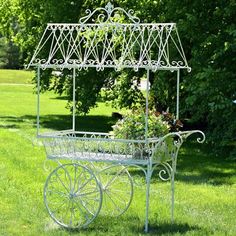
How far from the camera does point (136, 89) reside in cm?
1667

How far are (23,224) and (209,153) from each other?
23.6 ft

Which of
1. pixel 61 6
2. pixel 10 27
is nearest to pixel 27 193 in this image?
pixel 61 6

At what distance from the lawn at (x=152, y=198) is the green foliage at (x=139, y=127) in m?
0.95

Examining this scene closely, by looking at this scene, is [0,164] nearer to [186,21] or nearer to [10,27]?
[186,21]

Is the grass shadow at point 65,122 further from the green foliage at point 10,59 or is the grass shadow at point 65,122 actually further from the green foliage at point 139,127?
the green foliage at point 10,59

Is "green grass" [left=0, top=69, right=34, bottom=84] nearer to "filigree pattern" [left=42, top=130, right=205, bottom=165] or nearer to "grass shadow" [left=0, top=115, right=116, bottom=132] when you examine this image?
"grass shadow" [left=0, top=115, right=116, bottom=132]

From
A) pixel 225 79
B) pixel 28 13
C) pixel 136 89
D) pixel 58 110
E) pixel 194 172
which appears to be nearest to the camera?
pixel 194 172

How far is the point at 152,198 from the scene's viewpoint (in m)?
8.12

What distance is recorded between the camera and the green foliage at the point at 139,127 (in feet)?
21.8

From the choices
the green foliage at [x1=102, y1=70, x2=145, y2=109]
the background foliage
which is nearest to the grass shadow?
the green foliage at [x1=102, y1=70, x2=145, y2=109]

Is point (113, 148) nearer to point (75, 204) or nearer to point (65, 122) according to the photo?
point (75, 204)

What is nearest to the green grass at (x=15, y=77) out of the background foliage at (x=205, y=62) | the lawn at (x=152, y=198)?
the background foliage at (x=205, y=62)

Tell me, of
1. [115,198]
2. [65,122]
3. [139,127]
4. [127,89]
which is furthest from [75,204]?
[65,122]

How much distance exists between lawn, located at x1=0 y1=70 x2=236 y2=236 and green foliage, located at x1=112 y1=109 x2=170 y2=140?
0.95m
